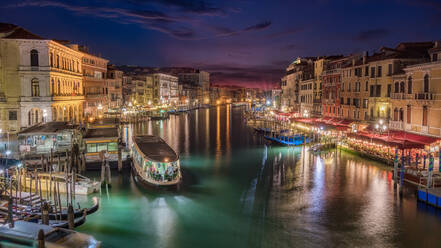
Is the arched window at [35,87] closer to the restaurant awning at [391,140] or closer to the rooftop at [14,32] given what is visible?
the rooftop at [14,32]

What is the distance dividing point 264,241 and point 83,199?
34.3ft

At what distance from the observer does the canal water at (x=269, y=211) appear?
1506cm

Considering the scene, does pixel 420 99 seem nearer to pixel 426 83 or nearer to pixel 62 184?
pixel 426 83

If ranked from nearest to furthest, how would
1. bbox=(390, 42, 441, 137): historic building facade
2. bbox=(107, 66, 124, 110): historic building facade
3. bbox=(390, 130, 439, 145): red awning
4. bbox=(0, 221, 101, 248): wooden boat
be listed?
bbox=(0, 221, 101, 248): wooden boat → bbox=(390, 130, 439, 145): red awning → bbox=(390, 42, 441, 137): historic building facade → bbox=(107, 66, 124, 110): historic building facade

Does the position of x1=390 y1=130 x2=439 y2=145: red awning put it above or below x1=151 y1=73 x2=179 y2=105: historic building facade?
below

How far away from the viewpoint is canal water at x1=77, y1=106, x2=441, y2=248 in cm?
1506

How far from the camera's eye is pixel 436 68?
25656mm

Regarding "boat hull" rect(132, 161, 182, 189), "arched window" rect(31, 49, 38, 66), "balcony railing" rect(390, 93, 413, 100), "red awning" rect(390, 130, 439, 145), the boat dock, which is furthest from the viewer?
"arched window" rect(31, 49, 38, 66)

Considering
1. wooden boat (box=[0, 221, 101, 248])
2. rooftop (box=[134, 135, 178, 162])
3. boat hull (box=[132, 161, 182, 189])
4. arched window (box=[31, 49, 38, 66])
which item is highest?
arched window (box=[31, 49, 38, 66])

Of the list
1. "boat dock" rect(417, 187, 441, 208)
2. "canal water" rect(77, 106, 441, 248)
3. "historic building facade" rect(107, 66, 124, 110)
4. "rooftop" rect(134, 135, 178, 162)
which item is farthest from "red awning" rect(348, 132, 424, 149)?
"historic building facade" rect(107, 66, 124, 110)

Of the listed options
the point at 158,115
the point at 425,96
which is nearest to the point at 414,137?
the point at 425,96

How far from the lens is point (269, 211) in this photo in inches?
714

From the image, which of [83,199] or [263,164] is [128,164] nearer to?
[83,199]

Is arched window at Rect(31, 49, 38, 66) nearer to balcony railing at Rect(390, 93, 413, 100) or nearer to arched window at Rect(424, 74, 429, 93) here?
balcony railing at Rect(390, 93, 413, 100)
